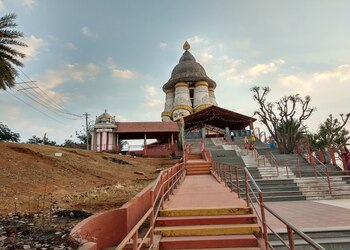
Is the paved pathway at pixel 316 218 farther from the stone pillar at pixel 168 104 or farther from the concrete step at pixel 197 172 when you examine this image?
the stone pillar at pixel 168 104

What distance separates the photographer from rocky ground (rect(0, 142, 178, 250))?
175 inches

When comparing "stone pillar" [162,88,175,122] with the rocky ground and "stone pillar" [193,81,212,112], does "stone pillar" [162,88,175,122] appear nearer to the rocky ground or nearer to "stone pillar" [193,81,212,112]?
"stone pillar" [193,81,212,112]

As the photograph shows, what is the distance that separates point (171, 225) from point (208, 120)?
3042cm

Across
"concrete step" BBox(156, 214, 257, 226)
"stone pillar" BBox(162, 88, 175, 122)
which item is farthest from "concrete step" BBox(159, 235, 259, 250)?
"stone pillar" BBox(162, 88, 175, 122)

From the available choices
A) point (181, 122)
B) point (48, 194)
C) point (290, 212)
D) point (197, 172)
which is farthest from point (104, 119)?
point (290, 212)

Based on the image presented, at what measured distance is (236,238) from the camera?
482 centimetres

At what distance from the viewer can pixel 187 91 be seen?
42625 mm

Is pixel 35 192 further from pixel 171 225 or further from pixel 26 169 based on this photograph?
pixel 171 225

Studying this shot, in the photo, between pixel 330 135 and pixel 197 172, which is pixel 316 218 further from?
pixel 330 135

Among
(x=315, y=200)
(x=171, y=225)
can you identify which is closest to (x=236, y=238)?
(x=171, y=225)

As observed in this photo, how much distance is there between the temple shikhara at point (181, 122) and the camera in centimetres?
2842

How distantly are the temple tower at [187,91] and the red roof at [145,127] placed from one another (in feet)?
32.5

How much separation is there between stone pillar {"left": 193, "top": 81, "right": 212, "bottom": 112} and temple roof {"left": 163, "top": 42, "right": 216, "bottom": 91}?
1.12 m

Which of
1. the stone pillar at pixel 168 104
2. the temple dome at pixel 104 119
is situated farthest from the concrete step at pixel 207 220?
the stone pillar at pixel 168 104
